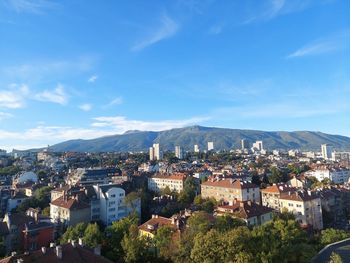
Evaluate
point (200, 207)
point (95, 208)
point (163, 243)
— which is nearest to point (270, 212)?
point (200, 207)

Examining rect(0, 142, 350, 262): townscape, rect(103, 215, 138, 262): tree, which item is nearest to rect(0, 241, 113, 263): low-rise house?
rect(0, 142, 350, 262): townscape

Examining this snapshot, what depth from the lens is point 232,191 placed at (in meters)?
68.5

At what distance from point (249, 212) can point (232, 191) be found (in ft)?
64.4

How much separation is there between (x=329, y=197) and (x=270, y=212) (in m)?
22.6

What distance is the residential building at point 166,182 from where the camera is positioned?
290 feet

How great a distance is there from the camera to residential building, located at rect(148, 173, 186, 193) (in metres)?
88.4

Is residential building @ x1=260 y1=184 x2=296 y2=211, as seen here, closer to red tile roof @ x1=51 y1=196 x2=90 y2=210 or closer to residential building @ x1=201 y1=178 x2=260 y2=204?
residential building @ x1=201 y1=178 x2=260 y2=204

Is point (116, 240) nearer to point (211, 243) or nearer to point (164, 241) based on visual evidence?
point (164, 241)

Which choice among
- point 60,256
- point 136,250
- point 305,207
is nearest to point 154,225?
point 136,250

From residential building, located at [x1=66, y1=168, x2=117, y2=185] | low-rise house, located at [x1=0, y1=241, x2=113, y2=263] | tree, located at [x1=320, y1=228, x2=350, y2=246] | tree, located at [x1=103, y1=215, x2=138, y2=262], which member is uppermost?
residential building, located at [x1=66, y1=168, x2=117, y2=185]

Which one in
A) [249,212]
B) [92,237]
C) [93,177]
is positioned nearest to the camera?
[92,237]

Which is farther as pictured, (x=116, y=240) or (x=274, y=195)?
(x=274, y=195)

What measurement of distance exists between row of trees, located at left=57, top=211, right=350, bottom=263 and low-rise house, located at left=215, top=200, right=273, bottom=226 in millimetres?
8220

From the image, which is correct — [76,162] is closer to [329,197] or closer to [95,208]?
[95,208]
